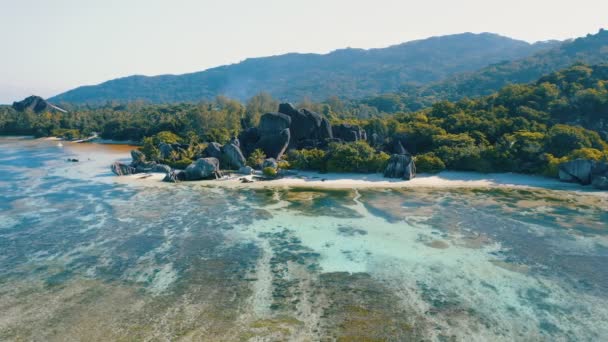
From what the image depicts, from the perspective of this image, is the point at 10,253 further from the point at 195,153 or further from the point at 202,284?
the point at 195,153

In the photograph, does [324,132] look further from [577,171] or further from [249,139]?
[577,171]

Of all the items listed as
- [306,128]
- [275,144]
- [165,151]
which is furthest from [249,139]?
[165,151]

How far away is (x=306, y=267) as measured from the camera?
24984 millimetres

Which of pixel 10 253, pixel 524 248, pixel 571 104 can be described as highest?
pixel 571 104

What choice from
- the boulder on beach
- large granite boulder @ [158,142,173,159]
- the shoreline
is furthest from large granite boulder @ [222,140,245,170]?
large granite boulder @ [158,142,173,159]

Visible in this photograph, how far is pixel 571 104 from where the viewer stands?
6525 centimetres

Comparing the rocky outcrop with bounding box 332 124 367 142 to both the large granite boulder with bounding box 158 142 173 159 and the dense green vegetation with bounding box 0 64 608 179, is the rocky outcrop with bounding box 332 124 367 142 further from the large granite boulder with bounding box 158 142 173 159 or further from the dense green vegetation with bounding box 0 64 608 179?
the large granite boulder with bounding box 158 142 173 159

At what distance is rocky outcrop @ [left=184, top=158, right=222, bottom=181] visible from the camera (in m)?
52.5

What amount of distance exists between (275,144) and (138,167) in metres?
21.9

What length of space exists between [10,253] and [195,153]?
3820 cm

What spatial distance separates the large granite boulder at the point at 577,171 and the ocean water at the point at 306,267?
16.1 ft

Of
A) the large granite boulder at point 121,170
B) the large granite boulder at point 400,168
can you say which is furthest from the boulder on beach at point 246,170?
the large granite boulder at point 400,168

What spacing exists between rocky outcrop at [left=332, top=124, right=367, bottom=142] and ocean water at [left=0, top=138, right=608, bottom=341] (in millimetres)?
26167

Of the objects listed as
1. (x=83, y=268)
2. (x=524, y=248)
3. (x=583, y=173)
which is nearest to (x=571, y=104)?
(x=583, y=173)
